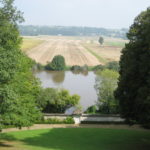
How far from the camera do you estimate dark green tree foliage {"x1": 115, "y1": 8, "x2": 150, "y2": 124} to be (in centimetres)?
1806

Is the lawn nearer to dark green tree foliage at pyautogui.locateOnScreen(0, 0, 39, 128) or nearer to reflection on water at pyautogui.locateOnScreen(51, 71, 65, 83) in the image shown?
dark green tree foliage at pyautogui.locateOnScreen(0, 0, 39, 128)

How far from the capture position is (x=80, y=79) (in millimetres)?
77000

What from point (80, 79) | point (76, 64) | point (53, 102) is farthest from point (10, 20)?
point (76, 64)

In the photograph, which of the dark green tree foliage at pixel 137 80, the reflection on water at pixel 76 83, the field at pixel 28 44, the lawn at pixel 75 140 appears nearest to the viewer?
the dark green tree foliage at pixel 137 80

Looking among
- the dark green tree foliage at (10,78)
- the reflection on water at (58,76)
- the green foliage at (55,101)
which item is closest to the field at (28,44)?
the reflection on water at (58,76)

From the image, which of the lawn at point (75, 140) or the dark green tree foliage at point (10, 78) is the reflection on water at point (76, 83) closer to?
the lawn at point (75, 140)

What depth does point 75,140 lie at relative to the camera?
73.0 ft

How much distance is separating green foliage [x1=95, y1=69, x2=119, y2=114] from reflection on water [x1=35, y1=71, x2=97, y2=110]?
317 inches

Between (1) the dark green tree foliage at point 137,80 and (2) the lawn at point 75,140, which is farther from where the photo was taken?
(2) the lawn at point 75,140

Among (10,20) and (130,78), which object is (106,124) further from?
(10,20)

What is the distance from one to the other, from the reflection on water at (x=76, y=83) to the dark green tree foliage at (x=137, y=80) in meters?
27.0

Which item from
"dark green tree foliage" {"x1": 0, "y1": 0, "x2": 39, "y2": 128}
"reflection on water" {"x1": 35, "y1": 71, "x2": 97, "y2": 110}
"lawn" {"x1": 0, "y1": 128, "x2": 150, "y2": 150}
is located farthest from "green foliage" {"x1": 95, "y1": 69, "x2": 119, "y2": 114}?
"dark green tree foliage" {"x1": 0, "y1": 0, "x2": 39, "y2": 128}

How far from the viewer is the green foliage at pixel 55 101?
37562 millimetres

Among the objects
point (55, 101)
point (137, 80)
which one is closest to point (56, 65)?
point (55, 101)
